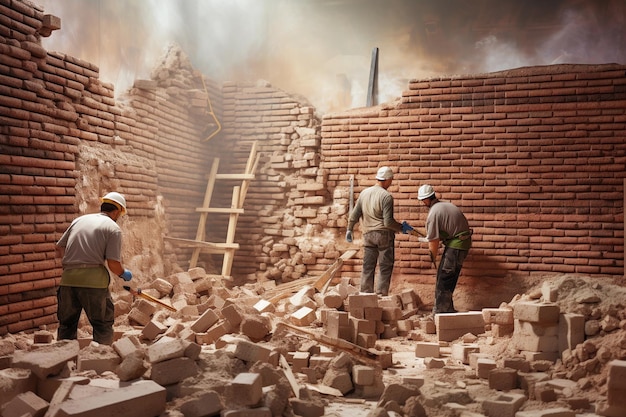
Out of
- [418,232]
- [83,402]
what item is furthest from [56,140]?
[418,232]

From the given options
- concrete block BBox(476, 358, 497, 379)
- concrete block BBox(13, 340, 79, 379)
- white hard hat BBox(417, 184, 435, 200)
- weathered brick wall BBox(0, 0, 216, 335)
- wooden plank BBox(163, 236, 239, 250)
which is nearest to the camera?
concrete block BBox(13, 340, 79, 379)

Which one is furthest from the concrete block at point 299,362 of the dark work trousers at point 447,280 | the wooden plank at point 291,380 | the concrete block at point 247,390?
the dark work trousers at point 447,280

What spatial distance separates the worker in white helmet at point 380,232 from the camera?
7645mm

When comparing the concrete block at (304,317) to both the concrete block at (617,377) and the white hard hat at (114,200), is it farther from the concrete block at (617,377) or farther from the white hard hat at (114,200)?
the concrete block at (617,377)

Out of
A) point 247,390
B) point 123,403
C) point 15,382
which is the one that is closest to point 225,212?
point 15,382

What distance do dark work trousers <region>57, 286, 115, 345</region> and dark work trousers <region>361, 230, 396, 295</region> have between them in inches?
148

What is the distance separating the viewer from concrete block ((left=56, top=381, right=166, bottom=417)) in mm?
3029

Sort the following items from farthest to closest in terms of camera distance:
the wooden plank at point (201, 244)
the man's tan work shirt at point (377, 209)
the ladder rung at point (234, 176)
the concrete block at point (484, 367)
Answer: the ladder rung at point (234, 176), the wooden plank at point (201, 244), the man's tan work shirt at point (377, 209), the concrete block at point (484, 367)

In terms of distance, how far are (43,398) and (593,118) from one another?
7673 mm

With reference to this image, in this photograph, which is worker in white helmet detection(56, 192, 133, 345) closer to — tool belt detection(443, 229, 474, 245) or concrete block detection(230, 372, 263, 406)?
concrete block detection(230, 372, 263, 406)

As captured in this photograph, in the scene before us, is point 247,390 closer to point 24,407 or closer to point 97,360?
point 24,407

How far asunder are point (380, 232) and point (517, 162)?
2370mm

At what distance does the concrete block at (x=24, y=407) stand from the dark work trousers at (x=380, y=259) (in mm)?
5035

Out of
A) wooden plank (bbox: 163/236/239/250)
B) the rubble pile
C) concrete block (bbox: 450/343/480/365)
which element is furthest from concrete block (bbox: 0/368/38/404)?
wooden plank (bbox: 163/236/239/250)
